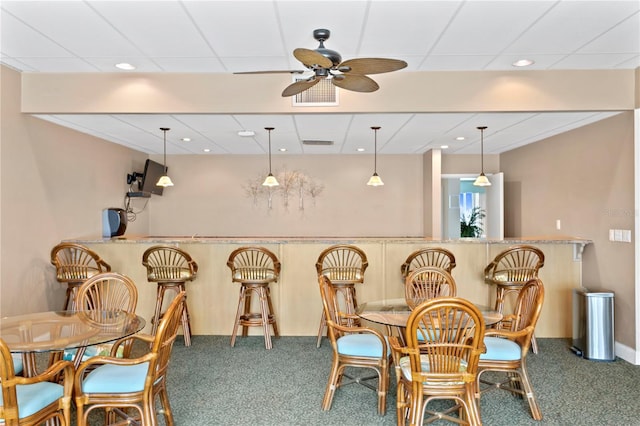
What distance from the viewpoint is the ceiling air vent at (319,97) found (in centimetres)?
387

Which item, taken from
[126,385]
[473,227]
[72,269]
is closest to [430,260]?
[126,385]

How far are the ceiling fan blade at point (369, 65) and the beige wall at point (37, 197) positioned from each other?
10.6 ft

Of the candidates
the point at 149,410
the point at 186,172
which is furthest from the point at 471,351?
the point at 186,172

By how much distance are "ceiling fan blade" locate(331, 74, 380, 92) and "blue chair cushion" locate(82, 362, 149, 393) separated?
6.82 feet

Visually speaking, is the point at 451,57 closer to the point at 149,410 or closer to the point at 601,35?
the point at 601,35

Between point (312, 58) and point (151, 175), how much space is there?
4.86m

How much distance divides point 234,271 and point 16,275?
78.1 inches

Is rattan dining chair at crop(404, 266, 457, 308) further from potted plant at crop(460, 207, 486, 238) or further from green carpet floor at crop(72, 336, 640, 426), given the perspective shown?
potted plant at crop(460, 207, 486, 238)

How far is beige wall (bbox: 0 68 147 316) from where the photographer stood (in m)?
3.70

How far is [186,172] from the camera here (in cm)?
705

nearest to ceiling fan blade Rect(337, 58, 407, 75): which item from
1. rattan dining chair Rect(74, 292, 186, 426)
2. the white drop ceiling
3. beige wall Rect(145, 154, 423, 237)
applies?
the white drop ceiling

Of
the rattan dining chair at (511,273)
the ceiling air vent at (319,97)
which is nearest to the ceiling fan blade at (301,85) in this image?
the ceiling air vent at (319,97)

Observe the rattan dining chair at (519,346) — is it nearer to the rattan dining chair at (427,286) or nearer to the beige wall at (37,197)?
the rattan dining chair at (427,286)

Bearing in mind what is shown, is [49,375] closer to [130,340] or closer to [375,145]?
[130,340]
